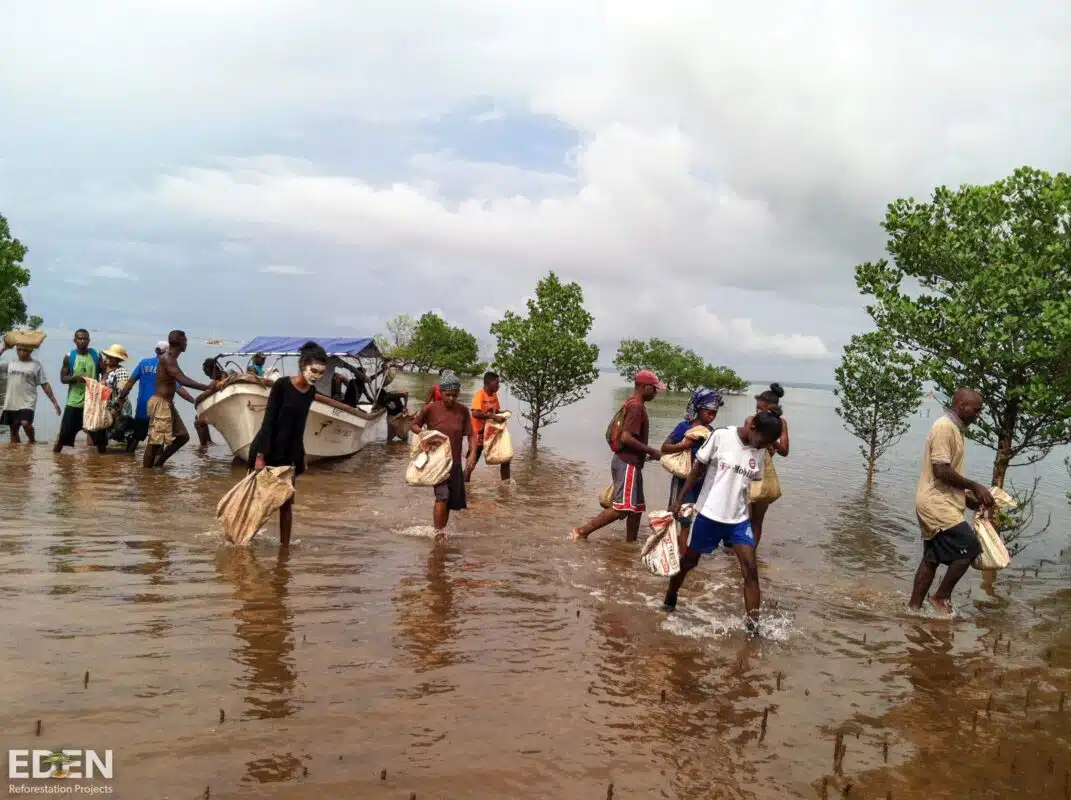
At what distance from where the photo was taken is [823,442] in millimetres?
32062

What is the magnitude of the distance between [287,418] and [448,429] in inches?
68.4

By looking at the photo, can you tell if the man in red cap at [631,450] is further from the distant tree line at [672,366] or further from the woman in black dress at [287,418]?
the distant tree line at [672,366]

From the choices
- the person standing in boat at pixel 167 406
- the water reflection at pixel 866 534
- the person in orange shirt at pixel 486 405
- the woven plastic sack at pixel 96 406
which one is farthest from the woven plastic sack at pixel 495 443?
the woven plastic sack at pixel 96 406

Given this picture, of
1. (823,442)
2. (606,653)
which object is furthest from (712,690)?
(823,442)

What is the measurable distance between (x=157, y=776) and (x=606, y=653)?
2.79 metres

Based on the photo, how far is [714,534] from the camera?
558cm

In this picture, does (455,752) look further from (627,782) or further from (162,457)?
(162,457)

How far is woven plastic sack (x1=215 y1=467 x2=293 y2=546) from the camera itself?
6.65 meters

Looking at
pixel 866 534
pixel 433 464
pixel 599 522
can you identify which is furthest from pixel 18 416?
pixel 866 534

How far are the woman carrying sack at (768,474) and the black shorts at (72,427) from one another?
33.6ft

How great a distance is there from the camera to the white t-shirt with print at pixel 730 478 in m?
5.48

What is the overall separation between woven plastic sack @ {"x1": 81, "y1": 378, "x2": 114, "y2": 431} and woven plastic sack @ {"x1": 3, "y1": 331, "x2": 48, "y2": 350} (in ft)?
3.20

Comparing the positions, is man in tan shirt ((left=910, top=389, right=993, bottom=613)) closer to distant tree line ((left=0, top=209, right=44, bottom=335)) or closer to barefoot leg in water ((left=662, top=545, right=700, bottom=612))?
barefoot leg in water ((left=662, top=545, right=700, bottom=612))

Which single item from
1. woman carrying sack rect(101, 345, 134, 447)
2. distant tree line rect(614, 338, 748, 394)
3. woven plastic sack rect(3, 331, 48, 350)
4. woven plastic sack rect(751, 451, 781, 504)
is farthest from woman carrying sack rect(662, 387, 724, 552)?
distant tree line rect(614, 338, 748, 394)
